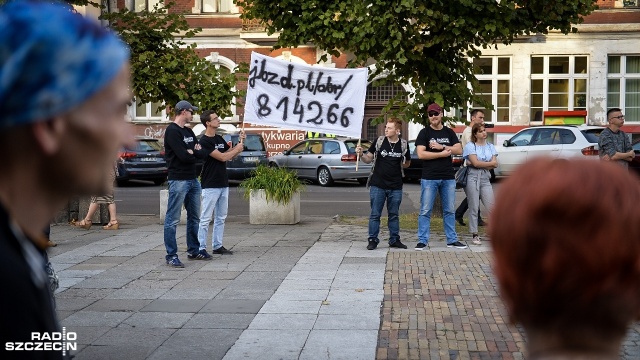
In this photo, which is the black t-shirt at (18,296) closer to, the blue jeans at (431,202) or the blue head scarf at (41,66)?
the blue head scarf at (41,66)

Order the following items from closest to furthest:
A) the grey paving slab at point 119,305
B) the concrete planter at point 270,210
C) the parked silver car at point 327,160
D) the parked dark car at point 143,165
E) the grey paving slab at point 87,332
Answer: the grey paving slab at point 87,332 < the grey paving slab at point 119,305 < the concrete planter at point 270,210 < the parked silver car at point 327,160 < the parked dark car at point 143,165

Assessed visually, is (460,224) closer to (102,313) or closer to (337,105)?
(337,105)

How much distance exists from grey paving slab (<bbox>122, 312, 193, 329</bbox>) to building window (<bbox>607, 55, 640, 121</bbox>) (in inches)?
1178

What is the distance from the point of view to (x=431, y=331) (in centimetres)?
680

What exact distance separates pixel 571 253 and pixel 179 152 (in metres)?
8.85

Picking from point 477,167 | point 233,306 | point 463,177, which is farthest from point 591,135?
point 233,306

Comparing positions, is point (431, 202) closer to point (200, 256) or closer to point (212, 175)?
point (212, 175)

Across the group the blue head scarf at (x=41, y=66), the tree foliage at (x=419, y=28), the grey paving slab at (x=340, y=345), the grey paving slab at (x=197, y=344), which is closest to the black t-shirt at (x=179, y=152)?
the grey paving slab at (x=197, y=344)

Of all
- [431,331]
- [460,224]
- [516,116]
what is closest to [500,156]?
[516,116]

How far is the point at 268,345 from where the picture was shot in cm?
633

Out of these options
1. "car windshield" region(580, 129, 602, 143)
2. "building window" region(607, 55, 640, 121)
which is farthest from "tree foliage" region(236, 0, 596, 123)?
"building window" region(607, 55, 640, 121)

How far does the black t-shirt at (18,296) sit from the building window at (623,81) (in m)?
35.0

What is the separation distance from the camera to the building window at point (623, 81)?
3425 centimetres

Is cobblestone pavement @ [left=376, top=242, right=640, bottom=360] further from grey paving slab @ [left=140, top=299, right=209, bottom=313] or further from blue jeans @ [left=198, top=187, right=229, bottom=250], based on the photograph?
blue jeans @ [left=198, top=187, right=229, bottom=250]
